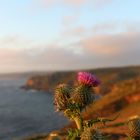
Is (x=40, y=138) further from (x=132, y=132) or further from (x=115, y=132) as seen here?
(x=132, y=132)

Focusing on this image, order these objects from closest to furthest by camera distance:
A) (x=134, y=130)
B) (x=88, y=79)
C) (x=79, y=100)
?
(x=79, y=100) < (x=88, y=79) < (x=134, y=130)

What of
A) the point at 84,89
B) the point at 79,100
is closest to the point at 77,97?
the point at 79,100

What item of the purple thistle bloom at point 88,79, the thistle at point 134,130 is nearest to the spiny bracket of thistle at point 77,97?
the purple thistle bloom at point 88,79

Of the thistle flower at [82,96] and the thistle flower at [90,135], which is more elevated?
the thistle flower at [82,96]

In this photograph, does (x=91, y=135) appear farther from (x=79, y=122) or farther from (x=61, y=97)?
(x=61, y=97)

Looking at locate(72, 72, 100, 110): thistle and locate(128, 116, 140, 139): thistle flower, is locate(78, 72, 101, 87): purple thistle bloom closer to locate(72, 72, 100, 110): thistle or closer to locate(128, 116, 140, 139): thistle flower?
locate(72, 72, 100, 110): thistle

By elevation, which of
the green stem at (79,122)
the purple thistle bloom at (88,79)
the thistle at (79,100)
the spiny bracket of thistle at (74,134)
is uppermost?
the purple thistle bloom at (88,79)

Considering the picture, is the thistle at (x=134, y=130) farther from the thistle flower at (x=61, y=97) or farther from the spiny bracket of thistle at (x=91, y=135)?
the thistle flower at (x=61, y=97)
